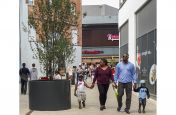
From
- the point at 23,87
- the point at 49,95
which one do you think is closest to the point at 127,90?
the point at 49,95

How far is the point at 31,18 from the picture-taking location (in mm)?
17812

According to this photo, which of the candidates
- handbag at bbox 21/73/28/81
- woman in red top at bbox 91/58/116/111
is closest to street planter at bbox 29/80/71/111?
woman in red top at bbox 91/58/116/111

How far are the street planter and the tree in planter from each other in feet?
3.92

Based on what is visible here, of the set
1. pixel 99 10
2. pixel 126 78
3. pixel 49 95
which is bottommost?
pixel 49 95

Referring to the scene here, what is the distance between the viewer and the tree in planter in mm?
17344

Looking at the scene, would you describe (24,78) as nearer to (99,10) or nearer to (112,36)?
(112,36)

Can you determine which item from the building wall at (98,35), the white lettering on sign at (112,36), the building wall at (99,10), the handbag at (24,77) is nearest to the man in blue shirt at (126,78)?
the handbag at (24,77)

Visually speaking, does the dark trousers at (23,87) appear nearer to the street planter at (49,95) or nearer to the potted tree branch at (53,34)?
the potted tree branch at (53,34)

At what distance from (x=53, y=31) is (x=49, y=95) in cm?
238

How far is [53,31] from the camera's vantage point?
57.2ft

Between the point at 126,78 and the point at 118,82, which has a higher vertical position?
the point at 126,78

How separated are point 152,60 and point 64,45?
530cm
